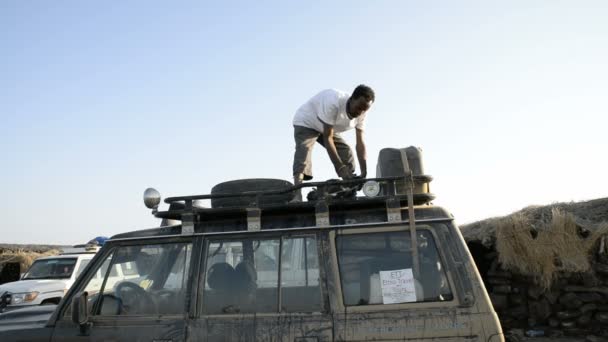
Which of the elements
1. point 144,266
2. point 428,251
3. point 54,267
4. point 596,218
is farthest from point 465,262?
point 54,267

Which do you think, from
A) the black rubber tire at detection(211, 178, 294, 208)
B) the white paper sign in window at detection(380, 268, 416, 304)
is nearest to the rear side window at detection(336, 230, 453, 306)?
the white paper sign in window at detection(380, 268, 416, 304)

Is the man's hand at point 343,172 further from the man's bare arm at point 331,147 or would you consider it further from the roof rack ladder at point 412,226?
the roof rack ladder at point 412,226

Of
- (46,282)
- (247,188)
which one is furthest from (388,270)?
(46,282)

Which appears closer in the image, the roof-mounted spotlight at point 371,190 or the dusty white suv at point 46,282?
the roof-mounted spotlight at point 371,190

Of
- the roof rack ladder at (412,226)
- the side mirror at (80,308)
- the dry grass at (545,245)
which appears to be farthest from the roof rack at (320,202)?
A: the dry grass at (545,245)

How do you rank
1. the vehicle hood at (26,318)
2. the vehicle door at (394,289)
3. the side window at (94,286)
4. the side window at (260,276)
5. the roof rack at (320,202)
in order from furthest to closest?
the vehicle hood at (26,318) → the side window at (94,286) → the roof rack at (320,202) → the side window at (260,276) → the vehicle door at (394,289)

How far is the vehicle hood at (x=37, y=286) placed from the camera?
10.3 metres

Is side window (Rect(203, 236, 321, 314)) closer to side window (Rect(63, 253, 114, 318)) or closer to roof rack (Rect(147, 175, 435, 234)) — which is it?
roof rack (Rect(147, 175, 435, 234))

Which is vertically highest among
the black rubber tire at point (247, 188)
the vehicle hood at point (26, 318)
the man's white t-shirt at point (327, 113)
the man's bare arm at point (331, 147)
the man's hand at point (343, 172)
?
the man's white t-shirt at point (327, 113)

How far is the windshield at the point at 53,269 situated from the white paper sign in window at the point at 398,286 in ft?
31.2

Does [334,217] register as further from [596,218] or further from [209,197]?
[596,218]

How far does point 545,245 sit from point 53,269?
9.96 metres

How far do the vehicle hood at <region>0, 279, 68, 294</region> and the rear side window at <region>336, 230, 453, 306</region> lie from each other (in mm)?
8844

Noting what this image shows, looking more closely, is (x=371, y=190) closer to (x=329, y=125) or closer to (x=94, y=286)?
(x=329, y=125)
